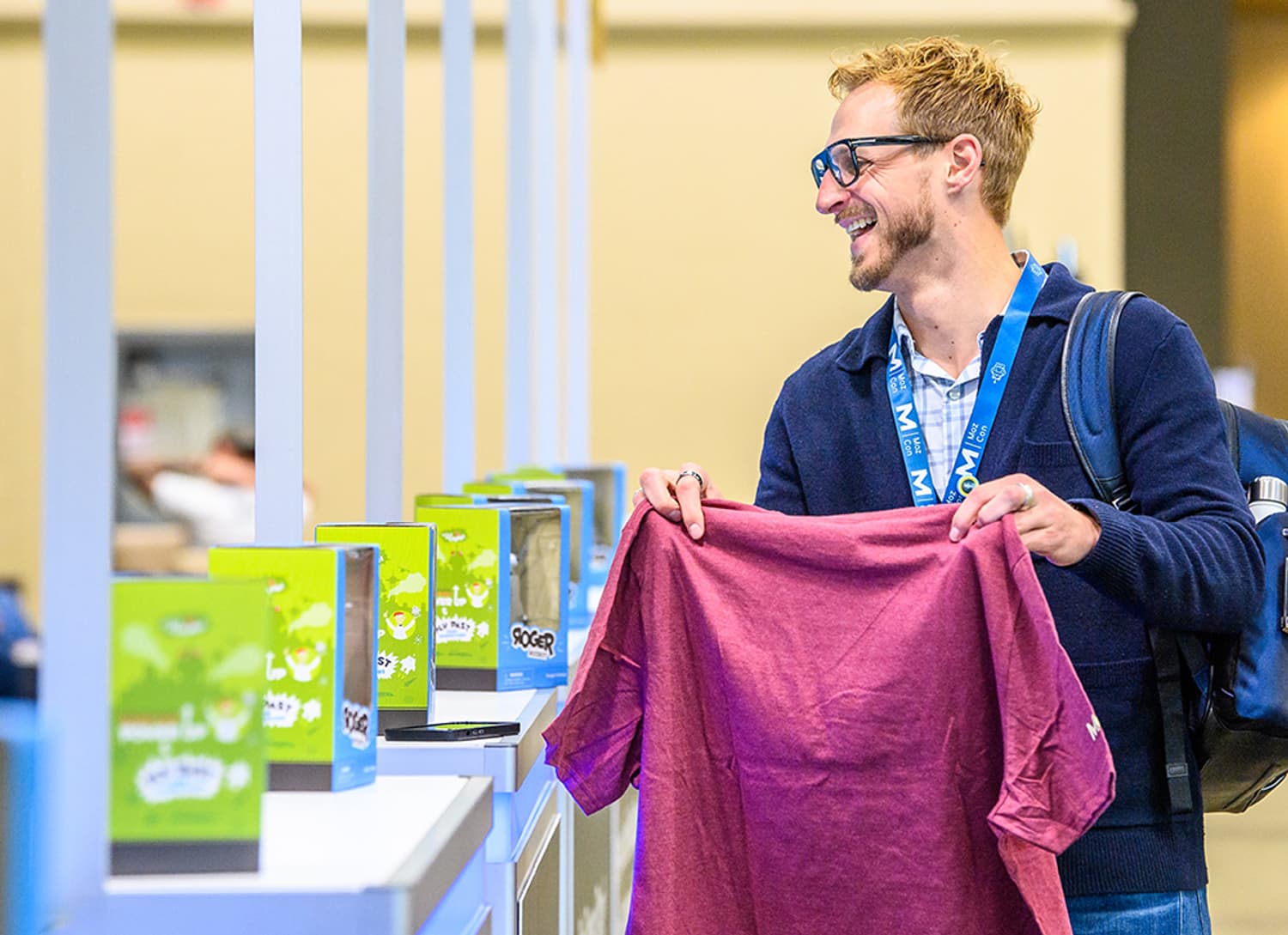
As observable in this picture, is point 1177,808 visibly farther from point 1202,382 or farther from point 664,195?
point 664,195

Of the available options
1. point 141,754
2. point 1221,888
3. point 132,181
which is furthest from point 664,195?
point 141,754

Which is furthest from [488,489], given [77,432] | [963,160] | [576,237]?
[576,237]

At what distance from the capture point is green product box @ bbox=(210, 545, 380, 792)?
1686 mm

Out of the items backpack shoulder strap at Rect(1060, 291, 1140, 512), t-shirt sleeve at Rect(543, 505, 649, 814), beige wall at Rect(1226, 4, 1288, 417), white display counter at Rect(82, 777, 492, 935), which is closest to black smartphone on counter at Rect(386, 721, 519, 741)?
t-shirt sleeve at Rect(543, 505, 649, 814)

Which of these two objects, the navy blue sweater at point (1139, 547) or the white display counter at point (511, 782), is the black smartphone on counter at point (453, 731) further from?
the navy blue sweater at point (1139, 547)

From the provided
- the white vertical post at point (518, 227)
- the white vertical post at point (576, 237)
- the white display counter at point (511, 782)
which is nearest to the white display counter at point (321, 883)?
the white display counter at point (511, 782)

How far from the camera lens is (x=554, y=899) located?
8.47ft

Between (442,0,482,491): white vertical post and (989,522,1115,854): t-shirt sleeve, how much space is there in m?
2.16

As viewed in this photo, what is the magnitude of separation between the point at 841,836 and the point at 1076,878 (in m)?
0.30

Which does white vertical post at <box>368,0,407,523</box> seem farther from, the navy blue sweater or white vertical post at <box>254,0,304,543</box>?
the navy blue sweater

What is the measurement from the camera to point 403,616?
2184 mm

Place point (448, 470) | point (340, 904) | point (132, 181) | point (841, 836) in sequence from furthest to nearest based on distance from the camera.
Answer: point (132, 181), point (448, 470), point (841, 836), point (340, 904)

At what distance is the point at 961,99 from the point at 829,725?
0.88 metres

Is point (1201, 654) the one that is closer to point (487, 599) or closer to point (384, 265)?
point (487, 599)
